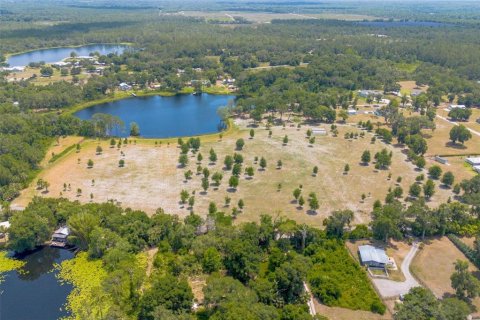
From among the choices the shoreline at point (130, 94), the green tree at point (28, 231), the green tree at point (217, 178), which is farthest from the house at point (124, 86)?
the green tree at point (28, 231)

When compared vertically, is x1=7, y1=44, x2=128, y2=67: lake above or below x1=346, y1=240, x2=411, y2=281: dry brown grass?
above

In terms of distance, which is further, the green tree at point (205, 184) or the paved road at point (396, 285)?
the green tree at point (205, 184)

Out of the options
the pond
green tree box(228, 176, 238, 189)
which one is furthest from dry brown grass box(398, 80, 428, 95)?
the pond

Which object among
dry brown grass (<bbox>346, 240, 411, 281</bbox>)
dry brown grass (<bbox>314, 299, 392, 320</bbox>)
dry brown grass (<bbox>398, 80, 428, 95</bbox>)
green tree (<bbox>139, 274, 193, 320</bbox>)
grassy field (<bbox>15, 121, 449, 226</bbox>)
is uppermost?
green tree (<bbox>139, 274, 193, 320</bbox>)

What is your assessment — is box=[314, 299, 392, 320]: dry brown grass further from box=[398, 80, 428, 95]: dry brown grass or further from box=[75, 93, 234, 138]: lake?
box=[398, 80, 428, 95]: dry brown grass

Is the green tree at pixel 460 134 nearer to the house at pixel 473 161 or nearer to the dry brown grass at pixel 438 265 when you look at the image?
the house at pixel 473 161

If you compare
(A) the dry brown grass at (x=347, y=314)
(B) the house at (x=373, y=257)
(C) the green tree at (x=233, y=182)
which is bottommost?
(A) the dry brown grass at (x=347, y=314)

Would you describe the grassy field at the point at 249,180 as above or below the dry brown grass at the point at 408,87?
below

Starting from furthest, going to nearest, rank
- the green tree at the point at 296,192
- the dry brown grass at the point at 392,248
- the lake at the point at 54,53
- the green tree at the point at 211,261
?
the lake at the point at 54,53
the green tree at the point at 296,192
the dry brown grass at the point at 392,248
the green tree at the point at 211,261
